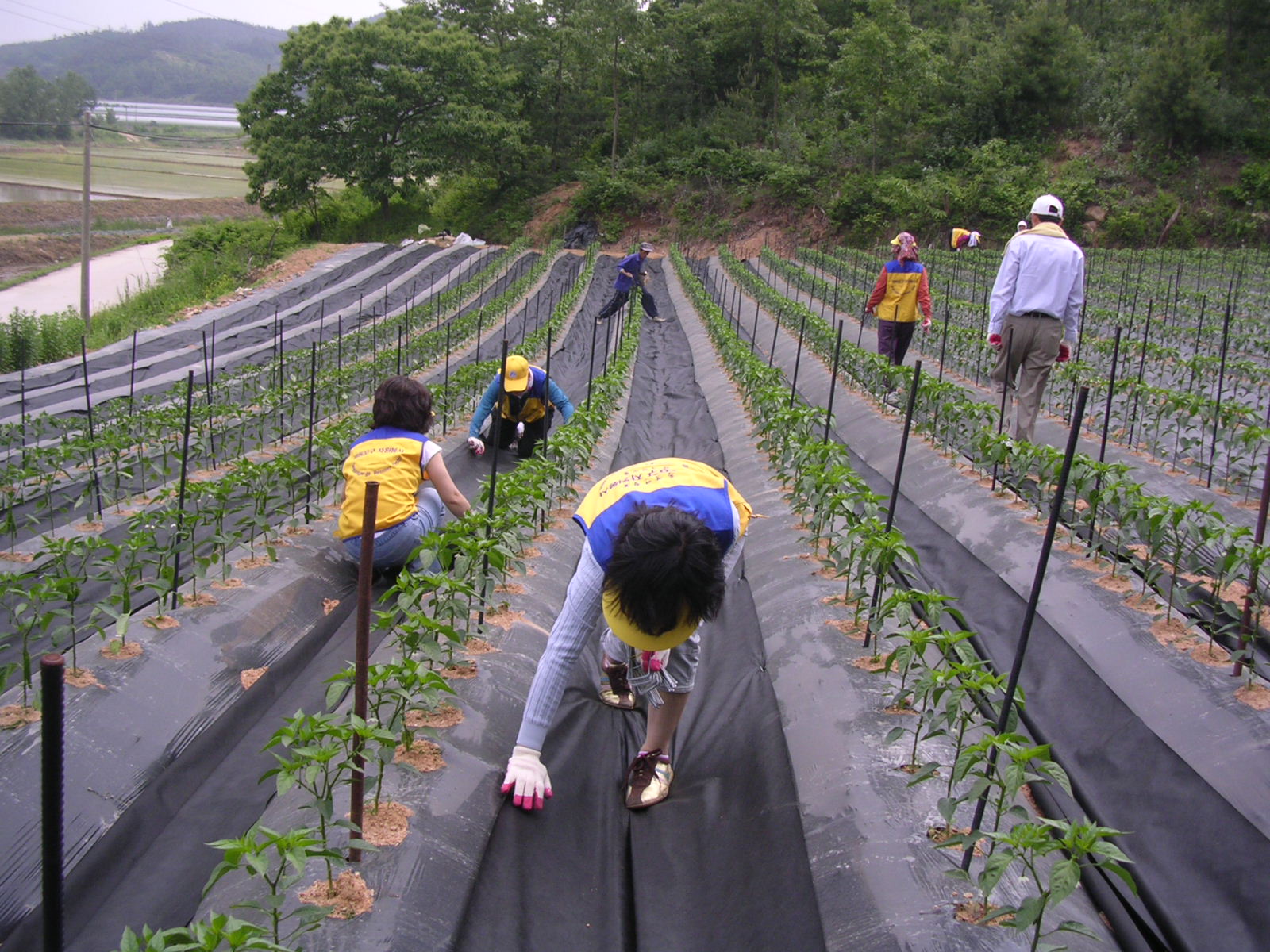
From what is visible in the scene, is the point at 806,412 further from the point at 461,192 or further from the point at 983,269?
the point at 461,192

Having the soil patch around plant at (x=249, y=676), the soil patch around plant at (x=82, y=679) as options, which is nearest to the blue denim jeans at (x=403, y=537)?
the soil patch around plant at (x=249, y=676)

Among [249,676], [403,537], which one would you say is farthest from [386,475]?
[249,676]

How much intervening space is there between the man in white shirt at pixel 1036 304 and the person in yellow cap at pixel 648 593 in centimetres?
357

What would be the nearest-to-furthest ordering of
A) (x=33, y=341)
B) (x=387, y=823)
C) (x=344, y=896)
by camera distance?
(x=344, y=896) < (x=387, y=823) < (x=33, y=341)

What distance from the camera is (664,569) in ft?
7.34

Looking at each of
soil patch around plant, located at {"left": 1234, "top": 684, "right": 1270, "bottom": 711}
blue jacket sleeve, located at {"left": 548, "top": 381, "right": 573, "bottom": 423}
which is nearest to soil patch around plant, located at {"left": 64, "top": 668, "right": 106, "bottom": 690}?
blue jacket sleeve, located at {"left": 548, "top": 381, "right": 573, "bottom": 423}

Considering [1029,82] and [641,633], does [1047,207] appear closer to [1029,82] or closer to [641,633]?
[641,633]

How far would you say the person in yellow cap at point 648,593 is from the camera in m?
2.27

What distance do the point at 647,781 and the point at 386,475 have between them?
190cm

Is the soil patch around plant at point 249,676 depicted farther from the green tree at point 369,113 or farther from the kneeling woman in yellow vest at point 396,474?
the green tree at point 369,113

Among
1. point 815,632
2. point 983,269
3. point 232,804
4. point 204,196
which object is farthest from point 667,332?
point 204,196

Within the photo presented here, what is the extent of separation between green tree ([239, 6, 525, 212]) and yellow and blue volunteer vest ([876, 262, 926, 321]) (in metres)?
20.6

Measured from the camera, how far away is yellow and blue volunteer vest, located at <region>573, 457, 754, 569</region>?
252 centimetres

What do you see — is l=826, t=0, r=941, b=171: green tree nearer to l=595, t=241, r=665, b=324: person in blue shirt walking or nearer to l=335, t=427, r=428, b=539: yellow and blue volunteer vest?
l=595, t=241, r=665, b=324: person in blue shirt walking
